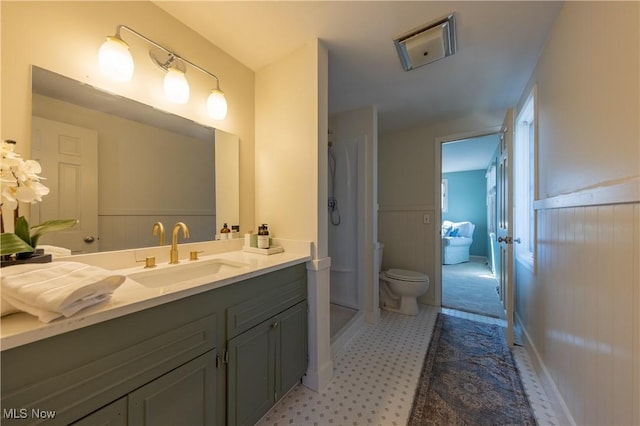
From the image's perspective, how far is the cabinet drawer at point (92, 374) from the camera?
1.85ft

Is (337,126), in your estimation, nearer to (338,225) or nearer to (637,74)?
(338,225)

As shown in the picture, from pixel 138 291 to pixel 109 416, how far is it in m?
0.35

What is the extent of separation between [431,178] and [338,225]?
4.49 feet

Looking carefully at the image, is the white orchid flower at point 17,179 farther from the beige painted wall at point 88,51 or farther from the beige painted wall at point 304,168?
the beige painted wall at point 304,168

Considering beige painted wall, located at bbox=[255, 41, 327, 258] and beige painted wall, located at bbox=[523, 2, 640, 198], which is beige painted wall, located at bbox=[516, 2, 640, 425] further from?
beige painted wall, located at bbox=[255, 41, 327, 258]

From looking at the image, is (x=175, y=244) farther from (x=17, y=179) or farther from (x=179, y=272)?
(x=17, y=179)

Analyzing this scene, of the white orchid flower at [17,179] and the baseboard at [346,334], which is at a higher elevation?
the white orchid flower at [17,179]

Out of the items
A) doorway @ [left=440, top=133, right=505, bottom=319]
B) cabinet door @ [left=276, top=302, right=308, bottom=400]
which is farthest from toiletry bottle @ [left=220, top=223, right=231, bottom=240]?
doorway @ [left=440, top=133, right=505, bottom=319]

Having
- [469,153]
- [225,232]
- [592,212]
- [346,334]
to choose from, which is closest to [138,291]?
[225,232]

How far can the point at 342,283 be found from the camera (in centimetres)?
257

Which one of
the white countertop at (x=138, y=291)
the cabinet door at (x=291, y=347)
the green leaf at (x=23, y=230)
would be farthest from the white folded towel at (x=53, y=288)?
the cabinet door at (x=291, y=347)

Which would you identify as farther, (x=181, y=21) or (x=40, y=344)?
(x=181, y=21)

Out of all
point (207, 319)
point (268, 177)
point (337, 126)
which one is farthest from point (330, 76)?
point (207, 319)

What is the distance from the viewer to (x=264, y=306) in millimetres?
1188
